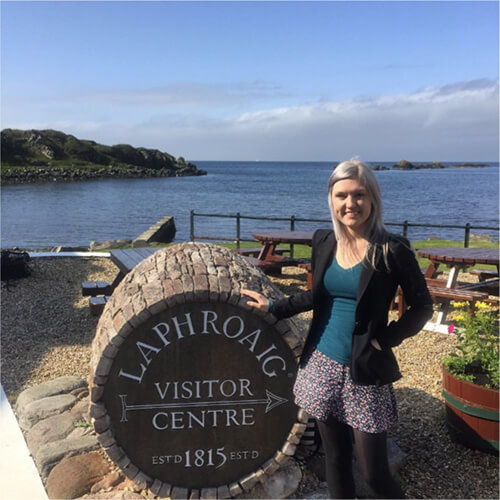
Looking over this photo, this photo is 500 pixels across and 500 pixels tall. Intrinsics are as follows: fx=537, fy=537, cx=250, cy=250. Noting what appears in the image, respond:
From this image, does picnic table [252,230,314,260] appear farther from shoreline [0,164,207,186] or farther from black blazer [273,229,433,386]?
shoreline [0,164,207,186]

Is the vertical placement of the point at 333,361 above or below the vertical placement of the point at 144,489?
above

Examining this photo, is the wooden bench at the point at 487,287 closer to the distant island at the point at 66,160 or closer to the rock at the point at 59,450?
the rock at the point at 59,450

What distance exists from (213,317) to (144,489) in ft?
3.55

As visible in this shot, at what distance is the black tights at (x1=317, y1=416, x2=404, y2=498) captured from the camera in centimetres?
237

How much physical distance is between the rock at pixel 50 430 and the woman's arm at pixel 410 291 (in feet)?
8.74

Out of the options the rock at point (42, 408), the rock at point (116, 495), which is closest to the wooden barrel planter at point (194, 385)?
the rock at point (116, 495)

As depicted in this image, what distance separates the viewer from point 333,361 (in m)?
2.41

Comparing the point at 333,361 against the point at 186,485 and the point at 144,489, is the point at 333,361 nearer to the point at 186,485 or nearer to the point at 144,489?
the point at 186,485

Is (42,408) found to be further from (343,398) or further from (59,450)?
(343,398)

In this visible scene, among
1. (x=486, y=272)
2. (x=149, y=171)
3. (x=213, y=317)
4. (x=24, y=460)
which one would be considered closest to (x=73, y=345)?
(x=24, y=460)

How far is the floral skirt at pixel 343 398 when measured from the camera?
7.70 ft

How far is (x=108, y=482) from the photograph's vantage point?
Answer: 10.7 ft

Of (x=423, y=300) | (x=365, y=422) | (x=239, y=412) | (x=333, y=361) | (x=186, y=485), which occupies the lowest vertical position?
(x=186, y=485)

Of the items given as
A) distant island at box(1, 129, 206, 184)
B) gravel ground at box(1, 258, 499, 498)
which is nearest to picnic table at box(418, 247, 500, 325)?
gravel ground at box(1, 258, 499, 498)
